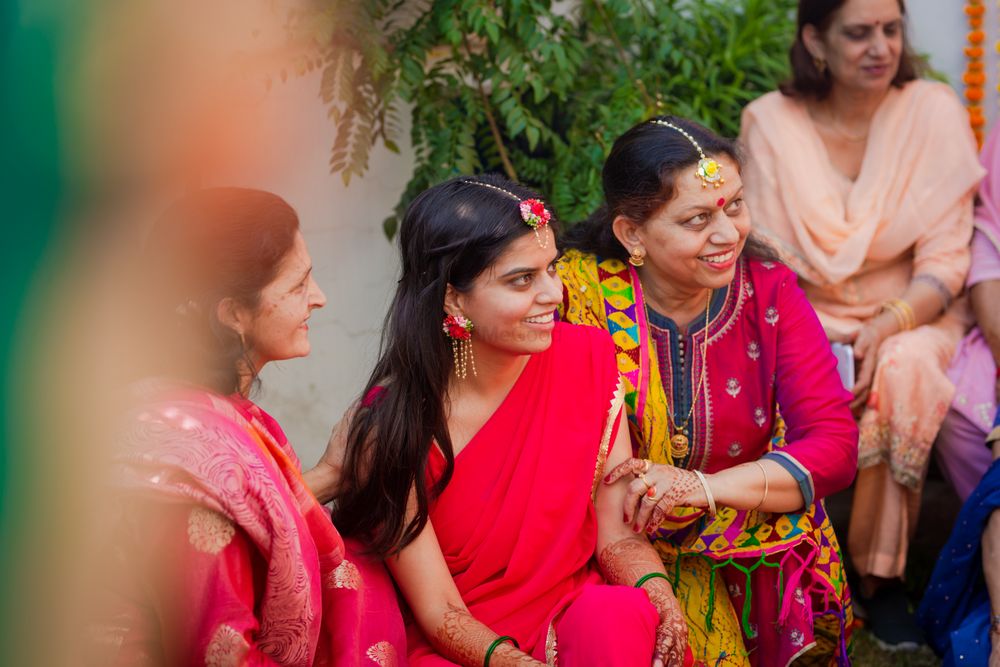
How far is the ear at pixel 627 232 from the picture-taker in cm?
327

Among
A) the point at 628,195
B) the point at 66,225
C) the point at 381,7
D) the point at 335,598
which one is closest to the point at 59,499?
the point at 66,225

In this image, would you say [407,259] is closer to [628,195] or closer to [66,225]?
[628,195]

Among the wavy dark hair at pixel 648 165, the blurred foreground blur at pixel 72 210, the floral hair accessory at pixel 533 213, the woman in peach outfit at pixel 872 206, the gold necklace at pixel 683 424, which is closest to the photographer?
the blurred foreground blur at pixel 72 210

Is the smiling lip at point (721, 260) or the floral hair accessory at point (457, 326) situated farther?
the smiling lip at point (721, 260)

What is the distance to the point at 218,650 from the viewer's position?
2.07m

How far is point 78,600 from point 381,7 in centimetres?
407

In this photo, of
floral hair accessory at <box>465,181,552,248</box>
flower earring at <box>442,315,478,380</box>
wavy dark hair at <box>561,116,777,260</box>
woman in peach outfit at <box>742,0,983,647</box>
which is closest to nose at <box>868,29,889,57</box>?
woman in peach outfit at <box>742,0,983,647</box>

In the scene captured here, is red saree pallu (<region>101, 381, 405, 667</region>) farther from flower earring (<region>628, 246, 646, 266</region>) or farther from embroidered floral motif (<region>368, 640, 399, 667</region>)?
flower earring (<region>628, 246, 646, 266</region>)

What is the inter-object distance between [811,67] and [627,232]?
1.62 meters

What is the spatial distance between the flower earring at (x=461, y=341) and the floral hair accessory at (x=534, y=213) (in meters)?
0.27

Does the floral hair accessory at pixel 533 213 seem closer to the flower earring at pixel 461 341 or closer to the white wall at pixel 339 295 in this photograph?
the flower earring at pixel 461 341

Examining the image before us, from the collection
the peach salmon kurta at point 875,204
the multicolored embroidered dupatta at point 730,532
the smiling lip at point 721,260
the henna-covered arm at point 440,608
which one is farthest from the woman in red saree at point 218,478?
the peach salmon kurta at point 875,204

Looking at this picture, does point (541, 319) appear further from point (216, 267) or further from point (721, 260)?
point (216, 267)

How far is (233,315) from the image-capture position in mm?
2287
